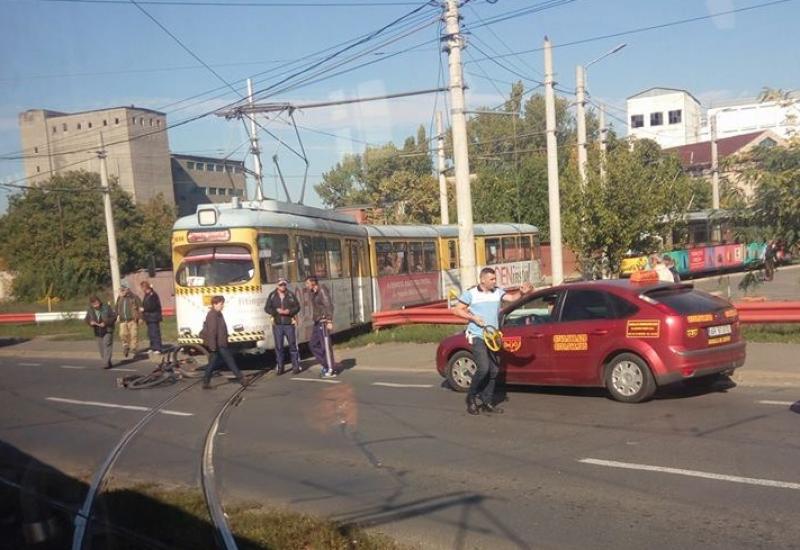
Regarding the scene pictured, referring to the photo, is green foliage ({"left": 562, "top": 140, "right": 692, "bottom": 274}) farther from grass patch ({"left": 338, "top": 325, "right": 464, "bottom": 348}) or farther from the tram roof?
the tram roof

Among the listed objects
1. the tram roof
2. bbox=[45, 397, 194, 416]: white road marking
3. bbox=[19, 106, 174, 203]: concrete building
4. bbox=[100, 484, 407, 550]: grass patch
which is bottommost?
bbox=[45, 397, 194, 416]: white road marking

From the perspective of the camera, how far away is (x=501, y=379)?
36.2ft

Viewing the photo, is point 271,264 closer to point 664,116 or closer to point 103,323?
point 103,323

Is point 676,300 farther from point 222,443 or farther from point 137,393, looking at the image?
point 137,393

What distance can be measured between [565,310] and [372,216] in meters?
41.9

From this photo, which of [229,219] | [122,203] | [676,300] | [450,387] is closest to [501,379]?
[450,387]

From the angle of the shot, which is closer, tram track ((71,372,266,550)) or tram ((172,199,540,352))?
tram track ((71,372,266,550))

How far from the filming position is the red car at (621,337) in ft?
30.9

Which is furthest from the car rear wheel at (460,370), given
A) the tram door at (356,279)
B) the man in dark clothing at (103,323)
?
the man in dark clothing at (103,323)

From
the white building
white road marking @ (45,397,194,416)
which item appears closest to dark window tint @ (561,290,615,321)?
white road marking @ (45,397,194,416)

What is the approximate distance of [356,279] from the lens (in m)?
20.2

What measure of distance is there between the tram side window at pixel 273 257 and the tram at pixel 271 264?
0.02 m

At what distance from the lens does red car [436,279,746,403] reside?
9414 mm

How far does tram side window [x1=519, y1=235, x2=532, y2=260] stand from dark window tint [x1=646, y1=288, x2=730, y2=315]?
65.6 ft
